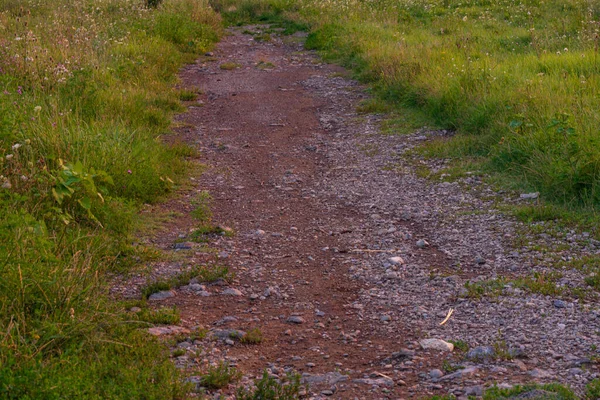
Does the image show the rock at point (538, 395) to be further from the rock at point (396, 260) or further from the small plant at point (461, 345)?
the rock at point (396, 260)

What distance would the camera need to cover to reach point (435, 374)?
3.50 m

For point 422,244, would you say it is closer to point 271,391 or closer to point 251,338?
point 251,338

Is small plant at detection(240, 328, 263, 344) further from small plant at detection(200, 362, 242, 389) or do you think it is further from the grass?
the grass

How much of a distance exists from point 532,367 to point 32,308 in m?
2.62

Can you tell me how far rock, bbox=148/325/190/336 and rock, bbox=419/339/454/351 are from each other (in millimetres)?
1384

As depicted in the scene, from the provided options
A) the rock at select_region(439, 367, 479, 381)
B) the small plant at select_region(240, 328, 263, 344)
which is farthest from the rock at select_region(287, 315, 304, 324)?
the rock at select_region(439, 367, 479, 381)

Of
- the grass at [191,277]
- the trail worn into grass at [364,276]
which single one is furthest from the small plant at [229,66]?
the grass at [191,277]

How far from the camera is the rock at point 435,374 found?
3.49 m

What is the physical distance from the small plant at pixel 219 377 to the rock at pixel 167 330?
52cm

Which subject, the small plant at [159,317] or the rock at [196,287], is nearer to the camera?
the small plant at [159,317]

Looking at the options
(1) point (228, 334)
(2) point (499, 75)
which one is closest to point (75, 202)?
(1) point (228, 334)

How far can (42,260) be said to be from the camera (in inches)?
156

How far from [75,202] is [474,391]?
327cm

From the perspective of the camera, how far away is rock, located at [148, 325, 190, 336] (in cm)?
392
